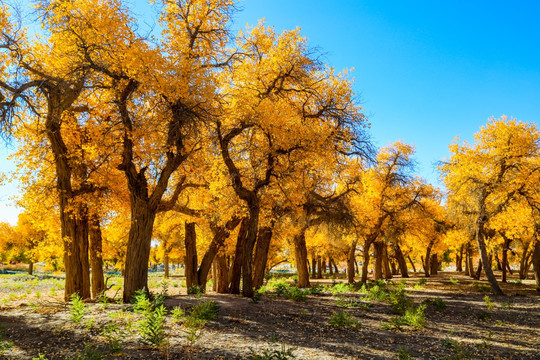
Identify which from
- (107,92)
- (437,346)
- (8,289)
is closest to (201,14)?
(107,92)

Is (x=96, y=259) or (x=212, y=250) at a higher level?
(x=212, y=250)

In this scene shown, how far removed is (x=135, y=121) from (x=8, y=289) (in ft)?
70.6

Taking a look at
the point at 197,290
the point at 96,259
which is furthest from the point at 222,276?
the point at 96,259

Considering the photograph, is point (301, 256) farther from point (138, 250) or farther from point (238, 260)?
point (138, 250)

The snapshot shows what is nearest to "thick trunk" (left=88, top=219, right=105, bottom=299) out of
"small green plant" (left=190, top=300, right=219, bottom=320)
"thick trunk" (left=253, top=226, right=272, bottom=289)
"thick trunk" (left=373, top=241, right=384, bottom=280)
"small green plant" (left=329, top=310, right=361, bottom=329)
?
"thick trunk" (left=253, top=226, right=272, bottom=289)

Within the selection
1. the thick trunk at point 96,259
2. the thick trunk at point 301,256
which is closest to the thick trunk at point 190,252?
the thick trunk at point 96,259

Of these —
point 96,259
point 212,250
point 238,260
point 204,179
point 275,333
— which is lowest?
point 275,333

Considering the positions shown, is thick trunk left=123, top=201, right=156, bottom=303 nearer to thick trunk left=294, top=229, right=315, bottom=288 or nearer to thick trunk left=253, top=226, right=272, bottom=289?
thick trunk left=253, top=226, right=272, bottom=289

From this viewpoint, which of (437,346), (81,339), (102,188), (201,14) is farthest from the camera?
(102,188)

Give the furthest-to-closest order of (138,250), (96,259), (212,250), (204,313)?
(212,250)
(96,259)
(138,250)
(204,313)

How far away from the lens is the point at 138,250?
10188 mm

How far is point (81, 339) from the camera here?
651cm

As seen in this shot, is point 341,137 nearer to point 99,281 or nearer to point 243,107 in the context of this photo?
point 243,107

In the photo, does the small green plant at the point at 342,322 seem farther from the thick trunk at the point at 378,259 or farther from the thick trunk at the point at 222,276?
the thick trunk at the point at 378,259
